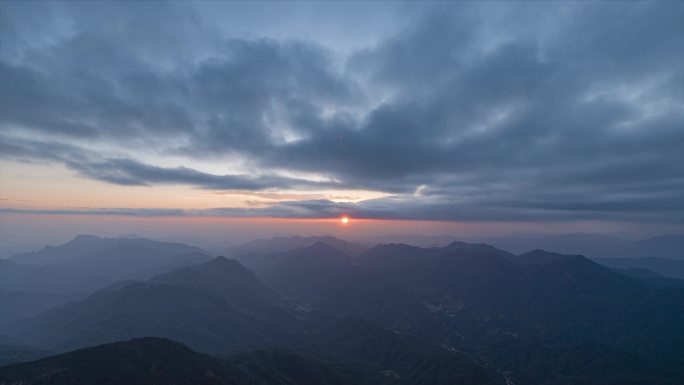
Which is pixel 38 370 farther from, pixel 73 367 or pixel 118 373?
pixel 118 373

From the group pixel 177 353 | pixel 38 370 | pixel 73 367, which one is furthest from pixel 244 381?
pixel 38 370

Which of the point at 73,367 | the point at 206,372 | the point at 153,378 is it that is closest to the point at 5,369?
the point at 73,367

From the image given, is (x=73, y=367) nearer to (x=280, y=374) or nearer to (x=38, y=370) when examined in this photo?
(x=38, y=370)

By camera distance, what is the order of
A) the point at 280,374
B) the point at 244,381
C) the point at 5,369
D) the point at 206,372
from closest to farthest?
the point at 5,369 < the point at 206,372 < the point at 244,381 < the point at 280,374

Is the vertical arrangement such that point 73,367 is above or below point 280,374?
above

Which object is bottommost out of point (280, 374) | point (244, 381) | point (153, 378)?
point (280, 374)

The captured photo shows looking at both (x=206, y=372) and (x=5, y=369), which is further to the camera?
(x=206, y=372)

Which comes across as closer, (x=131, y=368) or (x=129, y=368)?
(x=129, y=368)

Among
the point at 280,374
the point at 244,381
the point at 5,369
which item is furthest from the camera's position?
the point at 280,374

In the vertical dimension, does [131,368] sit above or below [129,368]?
below
